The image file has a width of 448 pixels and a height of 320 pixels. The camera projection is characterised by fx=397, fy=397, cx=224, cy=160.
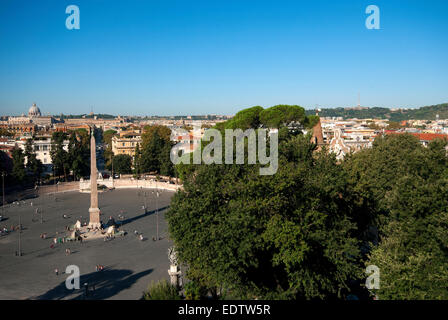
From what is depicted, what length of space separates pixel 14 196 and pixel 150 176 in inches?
761

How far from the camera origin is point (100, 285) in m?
19.3

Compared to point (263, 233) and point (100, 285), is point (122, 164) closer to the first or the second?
point (100, 285)

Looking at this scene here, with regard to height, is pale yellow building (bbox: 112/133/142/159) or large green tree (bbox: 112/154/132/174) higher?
pale yellow building (bbox: 112/133/142/159)

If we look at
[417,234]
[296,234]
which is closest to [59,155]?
[296,234]

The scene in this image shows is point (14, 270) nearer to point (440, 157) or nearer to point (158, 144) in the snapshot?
point (440, 157)

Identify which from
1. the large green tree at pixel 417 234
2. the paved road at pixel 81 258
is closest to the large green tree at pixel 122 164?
the paved road at pixel 81 258

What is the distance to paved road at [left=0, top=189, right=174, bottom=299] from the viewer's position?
1880 centimetres

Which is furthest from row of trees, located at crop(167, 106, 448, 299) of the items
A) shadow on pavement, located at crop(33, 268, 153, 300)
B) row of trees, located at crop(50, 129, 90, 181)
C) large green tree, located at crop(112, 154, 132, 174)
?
large green tree, located at crop(112, 154, 132, 174)

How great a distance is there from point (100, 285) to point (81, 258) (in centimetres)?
533

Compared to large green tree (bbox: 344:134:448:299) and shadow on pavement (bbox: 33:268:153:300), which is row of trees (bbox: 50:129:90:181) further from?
large green tree (bbox: 344:134:448:299)

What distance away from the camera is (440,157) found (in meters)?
17.4

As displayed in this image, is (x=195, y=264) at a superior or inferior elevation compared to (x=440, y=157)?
inferior

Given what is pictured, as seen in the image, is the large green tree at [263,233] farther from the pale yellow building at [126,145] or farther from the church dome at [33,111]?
the church dome at [33,111]
